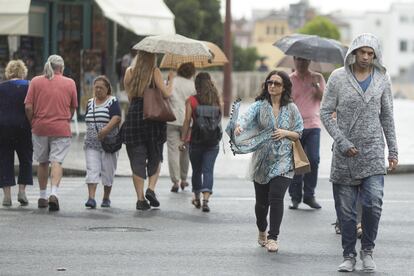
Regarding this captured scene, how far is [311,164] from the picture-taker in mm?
15156

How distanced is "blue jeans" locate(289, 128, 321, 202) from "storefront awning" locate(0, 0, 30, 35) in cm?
966

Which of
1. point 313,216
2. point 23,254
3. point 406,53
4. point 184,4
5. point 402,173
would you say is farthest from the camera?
point 406,53

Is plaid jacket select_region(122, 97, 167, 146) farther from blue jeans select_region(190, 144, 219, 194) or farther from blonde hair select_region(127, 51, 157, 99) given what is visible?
blue jeans select_region(190, 144, 219, 194)

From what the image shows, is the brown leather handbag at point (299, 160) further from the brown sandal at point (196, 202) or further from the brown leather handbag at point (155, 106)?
the brown sandal at point (196, 202)

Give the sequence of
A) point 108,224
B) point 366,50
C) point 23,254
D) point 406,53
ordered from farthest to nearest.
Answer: point 406,53, point 108,224, point 23,254, point 366,50

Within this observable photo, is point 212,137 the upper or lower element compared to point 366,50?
lower

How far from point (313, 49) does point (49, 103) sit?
300 centimetres

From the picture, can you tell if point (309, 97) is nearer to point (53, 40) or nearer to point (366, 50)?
point (366, 50)

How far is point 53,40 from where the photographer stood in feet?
91.9

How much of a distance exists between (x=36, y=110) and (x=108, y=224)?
195cm

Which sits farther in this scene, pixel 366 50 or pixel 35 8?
pixel 35 8

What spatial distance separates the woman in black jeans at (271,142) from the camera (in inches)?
467

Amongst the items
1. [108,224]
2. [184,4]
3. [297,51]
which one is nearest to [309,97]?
[297,51]

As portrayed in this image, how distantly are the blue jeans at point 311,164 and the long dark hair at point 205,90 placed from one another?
111cm
